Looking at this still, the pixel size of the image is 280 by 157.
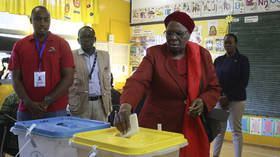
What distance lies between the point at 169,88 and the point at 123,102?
0.34 meters

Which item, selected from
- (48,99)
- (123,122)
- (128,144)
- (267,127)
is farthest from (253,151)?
(128,144)

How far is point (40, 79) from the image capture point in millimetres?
2305

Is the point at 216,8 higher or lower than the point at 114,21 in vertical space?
higher

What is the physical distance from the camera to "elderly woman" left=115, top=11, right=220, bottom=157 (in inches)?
72.5

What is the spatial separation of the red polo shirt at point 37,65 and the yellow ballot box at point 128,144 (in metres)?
0.98

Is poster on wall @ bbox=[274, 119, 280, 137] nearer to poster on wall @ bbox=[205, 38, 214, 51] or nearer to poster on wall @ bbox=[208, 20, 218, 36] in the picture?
poster on wall @ bbox=[205, 38, 214, 51]

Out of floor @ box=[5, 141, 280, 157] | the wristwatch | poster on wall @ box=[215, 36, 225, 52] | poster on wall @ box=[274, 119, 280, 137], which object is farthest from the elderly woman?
poster on wall @ box=[215, 36, 225, 52]

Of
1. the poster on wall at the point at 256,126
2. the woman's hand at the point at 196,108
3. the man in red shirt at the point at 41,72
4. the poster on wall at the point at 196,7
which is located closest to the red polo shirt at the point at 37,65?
the man in red shirt at the point at 41,72

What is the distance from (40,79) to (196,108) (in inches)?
47.6

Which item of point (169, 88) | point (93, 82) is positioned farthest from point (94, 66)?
point (169, 88)

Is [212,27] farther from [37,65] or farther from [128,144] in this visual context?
[128,144]

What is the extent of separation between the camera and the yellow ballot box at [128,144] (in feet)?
4.01

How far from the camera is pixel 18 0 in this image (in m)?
4.87

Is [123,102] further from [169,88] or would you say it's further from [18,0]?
[18,0]
